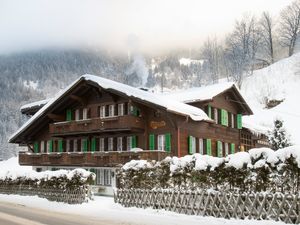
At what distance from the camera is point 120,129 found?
34.2 metres


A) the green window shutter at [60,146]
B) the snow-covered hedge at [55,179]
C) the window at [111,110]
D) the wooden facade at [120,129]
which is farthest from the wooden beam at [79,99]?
the snow-covered hedge at [55,179]

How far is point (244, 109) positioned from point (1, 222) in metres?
32.2

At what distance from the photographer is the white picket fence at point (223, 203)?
15.1 metres

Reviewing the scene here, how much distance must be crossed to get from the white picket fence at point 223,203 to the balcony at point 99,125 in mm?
11856

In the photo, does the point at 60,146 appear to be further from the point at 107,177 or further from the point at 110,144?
the point at 107,177

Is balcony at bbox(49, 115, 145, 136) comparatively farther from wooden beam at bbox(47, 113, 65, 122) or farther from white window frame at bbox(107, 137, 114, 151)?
white window frame at bbox(107, 137, 114, 151)

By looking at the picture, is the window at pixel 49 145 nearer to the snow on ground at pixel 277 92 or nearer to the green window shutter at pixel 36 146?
the green window shutter at pixel 36 146

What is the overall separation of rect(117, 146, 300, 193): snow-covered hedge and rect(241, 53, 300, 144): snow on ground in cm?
3539

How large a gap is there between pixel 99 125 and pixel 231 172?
20.0 metres

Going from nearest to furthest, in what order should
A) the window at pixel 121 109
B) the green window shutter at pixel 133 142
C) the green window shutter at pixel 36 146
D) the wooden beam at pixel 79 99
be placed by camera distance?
the green window shutter at pixel 133 142 → the window at pixel 121 109 → the wooden beam at pixel 79 99 → the green window shutter at pixel 36 146

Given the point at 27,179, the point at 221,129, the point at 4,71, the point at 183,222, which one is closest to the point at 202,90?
the point at 221,129

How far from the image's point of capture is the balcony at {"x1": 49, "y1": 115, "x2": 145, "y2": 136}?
3394cm

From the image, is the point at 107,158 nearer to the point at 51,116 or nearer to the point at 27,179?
the point at 27,179

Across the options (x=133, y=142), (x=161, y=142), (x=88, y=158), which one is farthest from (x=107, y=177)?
(x=161, y=142)
